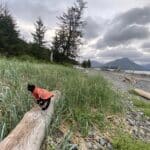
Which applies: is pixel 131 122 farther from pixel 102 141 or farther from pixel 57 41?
pixel 57 41

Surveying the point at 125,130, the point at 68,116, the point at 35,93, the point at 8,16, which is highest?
the point at 8,16

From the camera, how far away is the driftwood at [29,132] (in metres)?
3.64

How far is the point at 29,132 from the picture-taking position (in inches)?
159

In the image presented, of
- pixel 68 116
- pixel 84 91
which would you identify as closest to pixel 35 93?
pixel 68 116

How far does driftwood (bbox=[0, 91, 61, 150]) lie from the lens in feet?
12.0

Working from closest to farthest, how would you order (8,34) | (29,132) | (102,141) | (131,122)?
1. (29,132)
2. (102,141)
3. (131,122)
4. (8,34)

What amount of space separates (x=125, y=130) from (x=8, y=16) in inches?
1579

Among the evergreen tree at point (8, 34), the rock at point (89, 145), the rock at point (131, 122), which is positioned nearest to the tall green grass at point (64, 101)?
the rock at point (89, 145)

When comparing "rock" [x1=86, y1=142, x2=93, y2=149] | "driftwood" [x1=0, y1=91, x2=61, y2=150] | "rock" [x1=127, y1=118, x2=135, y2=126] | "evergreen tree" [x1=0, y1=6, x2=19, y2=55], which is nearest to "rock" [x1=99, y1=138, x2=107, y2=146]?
"rock" [x1=86, y1=142, x2=93, y2=149]

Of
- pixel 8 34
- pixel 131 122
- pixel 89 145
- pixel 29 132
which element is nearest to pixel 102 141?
pixel 89 145

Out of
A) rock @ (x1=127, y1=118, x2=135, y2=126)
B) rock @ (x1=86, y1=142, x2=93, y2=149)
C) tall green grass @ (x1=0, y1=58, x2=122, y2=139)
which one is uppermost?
tall green grass @ (x1=0, y1=58, x2=122, y2=139)

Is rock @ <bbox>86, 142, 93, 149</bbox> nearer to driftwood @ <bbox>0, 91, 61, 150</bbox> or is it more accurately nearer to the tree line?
driftwood @ <bbox>0, 91, 61, 150</bbox>

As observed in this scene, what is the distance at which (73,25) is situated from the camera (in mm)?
51969

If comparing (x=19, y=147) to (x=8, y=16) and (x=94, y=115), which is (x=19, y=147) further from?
(x=8, y=16)
